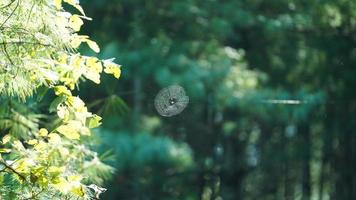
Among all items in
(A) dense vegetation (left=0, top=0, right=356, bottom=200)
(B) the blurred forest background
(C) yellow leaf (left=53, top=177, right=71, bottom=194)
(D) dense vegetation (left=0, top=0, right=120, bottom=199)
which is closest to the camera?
(C) yellow leaf (left=53, top=177, right=71, bottom=194)

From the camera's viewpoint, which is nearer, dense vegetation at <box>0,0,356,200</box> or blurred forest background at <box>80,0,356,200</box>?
dense vegetation at <box>0,0,356,200</box>

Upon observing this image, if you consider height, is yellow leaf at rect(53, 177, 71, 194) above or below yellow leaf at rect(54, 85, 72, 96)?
below

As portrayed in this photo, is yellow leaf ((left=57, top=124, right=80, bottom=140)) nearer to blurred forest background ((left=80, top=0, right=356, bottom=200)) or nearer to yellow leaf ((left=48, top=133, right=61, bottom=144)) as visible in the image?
yellow leaf ((left=48, top=133, right=61, bottom=144))

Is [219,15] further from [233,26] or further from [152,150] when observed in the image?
[152,150]

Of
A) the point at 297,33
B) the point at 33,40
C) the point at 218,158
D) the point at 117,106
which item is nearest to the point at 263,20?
the point at 297,33

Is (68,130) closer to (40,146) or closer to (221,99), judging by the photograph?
(40,146)

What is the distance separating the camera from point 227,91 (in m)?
9.52

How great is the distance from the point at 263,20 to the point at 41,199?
730 centimetres

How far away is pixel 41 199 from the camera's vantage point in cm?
291

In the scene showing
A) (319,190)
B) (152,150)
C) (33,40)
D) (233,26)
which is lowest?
(319,190)

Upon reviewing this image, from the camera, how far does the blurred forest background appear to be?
30.2 ft

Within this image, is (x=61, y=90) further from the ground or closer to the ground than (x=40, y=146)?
further from the ground

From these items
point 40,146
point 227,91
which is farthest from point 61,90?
point 227,91

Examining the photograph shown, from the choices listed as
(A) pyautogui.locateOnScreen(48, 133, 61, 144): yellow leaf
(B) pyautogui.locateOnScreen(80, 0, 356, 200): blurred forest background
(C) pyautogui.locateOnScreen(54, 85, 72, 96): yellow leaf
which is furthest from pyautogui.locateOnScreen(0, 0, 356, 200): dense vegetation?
(C) pyautogui.locateOnScreen(54, 85, 72, 96): yellow leaf
